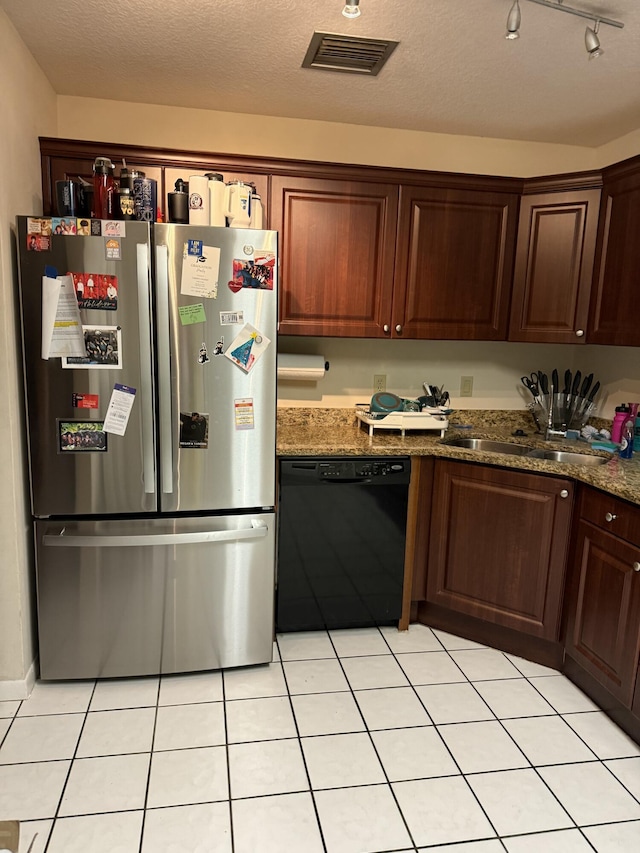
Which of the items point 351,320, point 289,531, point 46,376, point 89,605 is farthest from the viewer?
point 351,320

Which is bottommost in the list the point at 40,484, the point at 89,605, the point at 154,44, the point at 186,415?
the point at 89,605

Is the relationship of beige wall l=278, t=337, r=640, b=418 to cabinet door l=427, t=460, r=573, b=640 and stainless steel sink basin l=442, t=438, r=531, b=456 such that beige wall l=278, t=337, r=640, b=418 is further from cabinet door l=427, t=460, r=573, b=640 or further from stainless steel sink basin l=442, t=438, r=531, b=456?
cabinet door l=427, t=460, r=573, b=640

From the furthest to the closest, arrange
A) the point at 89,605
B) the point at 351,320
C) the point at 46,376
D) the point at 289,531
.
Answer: the point at 351,320 → the point at 289,531 → the point at 89,605 → the point at 46,376

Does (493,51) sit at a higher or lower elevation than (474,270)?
higher

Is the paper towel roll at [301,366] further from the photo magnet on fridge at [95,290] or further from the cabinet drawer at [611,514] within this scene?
the cabinet drawer at [611,514]

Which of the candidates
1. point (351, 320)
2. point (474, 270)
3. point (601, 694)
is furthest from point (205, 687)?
point (474, 270)

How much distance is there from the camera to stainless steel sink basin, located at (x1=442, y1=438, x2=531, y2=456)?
2917 millimetres

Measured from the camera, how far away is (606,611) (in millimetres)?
2168

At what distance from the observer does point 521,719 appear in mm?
2180

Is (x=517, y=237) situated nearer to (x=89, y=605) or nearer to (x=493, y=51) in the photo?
(x=493, y=51)

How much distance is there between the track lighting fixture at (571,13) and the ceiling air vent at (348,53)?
0.48m

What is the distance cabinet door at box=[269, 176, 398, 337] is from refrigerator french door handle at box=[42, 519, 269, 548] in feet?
3.26

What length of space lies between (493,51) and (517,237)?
3.02 ft

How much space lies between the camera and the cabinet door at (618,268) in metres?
2.50
